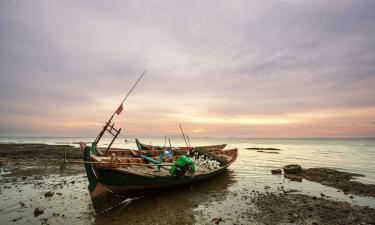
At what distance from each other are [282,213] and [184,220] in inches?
156

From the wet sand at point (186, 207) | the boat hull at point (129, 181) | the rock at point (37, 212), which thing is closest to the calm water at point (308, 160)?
the wet sand at point (186, 207)

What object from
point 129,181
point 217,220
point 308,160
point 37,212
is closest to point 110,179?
point 129,181

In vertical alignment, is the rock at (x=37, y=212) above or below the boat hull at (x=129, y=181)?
below

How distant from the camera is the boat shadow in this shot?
762 cm

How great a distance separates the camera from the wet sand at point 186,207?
25.0ft

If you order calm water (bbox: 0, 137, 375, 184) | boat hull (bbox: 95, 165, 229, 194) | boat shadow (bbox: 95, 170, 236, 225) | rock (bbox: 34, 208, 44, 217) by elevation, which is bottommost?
calm water (bbox: 0, 137, 375, 184)

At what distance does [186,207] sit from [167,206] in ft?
2.70

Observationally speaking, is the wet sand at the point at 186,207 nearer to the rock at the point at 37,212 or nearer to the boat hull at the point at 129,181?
the rock at the point at 37,212

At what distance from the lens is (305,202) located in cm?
961

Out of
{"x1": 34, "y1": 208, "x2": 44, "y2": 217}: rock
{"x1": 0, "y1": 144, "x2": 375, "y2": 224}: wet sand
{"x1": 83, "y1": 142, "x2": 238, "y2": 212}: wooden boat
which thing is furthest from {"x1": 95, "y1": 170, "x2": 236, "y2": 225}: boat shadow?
{"x1": 34, "y1": 208, "x2": 44, "y2": 217}: rock

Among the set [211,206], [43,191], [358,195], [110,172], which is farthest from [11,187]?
[358,195]

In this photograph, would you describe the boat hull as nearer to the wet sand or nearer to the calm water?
the wet sand

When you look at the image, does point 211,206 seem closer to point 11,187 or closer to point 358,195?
point 358,195

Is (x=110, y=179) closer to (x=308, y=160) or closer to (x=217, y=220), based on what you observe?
(x=217, y=220)
